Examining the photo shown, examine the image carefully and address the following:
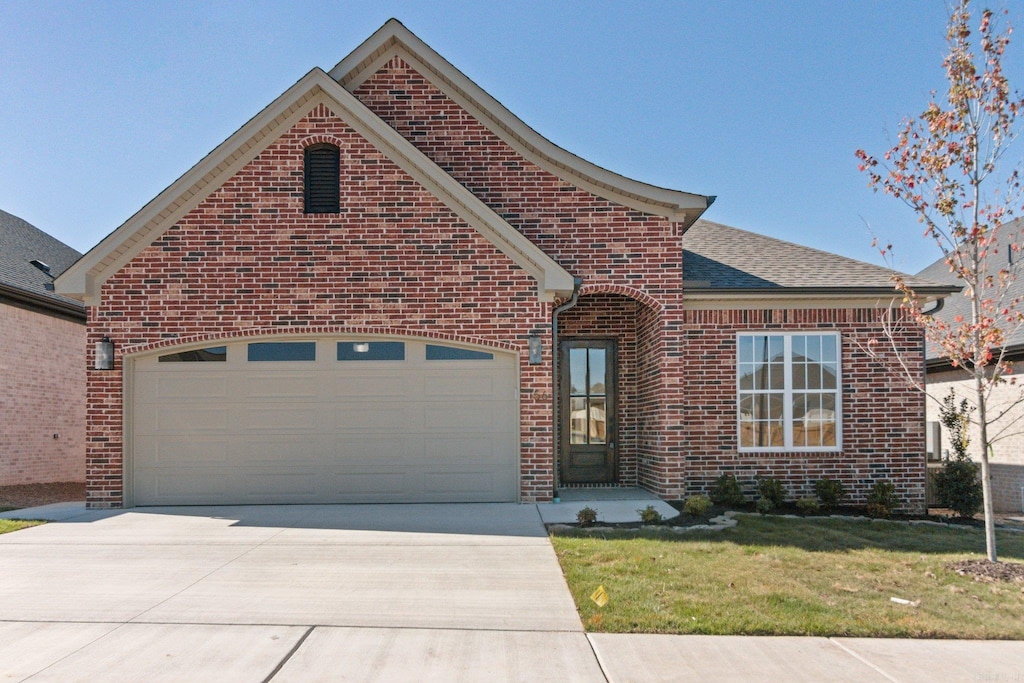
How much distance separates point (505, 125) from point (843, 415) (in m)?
7.06

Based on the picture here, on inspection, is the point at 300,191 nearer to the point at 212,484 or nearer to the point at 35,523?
the point at 212,484

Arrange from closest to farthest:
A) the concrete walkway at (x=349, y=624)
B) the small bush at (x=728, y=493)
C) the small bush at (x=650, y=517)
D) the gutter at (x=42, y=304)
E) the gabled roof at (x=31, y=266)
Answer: the concrete walkway at (x=349, y=624), the small bush at (x=650, y=517), the small bush at (x=728, y=493), the gutter at (x=42, y=304), the gabled roof at (x=31, y=266)

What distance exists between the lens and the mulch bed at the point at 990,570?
770 centimetres

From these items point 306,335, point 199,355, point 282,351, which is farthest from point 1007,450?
point 199,355

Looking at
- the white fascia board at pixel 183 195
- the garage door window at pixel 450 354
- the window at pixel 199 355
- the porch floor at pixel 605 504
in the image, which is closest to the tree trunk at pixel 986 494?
the porch floor at pixel 605 504

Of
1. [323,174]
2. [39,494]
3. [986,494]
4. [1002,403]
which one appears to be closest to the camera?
[986,494]

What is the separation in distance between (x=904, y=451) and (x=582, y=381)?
5.24 meters

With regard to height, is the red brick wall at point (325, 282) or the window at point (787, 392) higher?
the red brick wall at point (325, 282)

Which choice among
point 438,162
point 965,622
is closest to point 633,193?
point 438,162

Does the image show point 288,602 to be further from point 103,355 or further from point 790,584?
point 103,355

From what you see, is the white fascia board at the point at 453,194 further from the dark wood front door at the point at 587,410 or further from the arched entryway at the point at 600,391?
the dark wood front door at the point at 587,410

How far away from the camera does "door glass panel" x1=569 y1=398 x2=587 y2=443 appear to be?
45.2 ft

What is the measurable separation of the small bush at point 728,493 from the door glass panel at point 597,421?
2.42m

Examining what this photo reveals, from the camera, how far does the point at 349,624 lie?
604 centimetres
